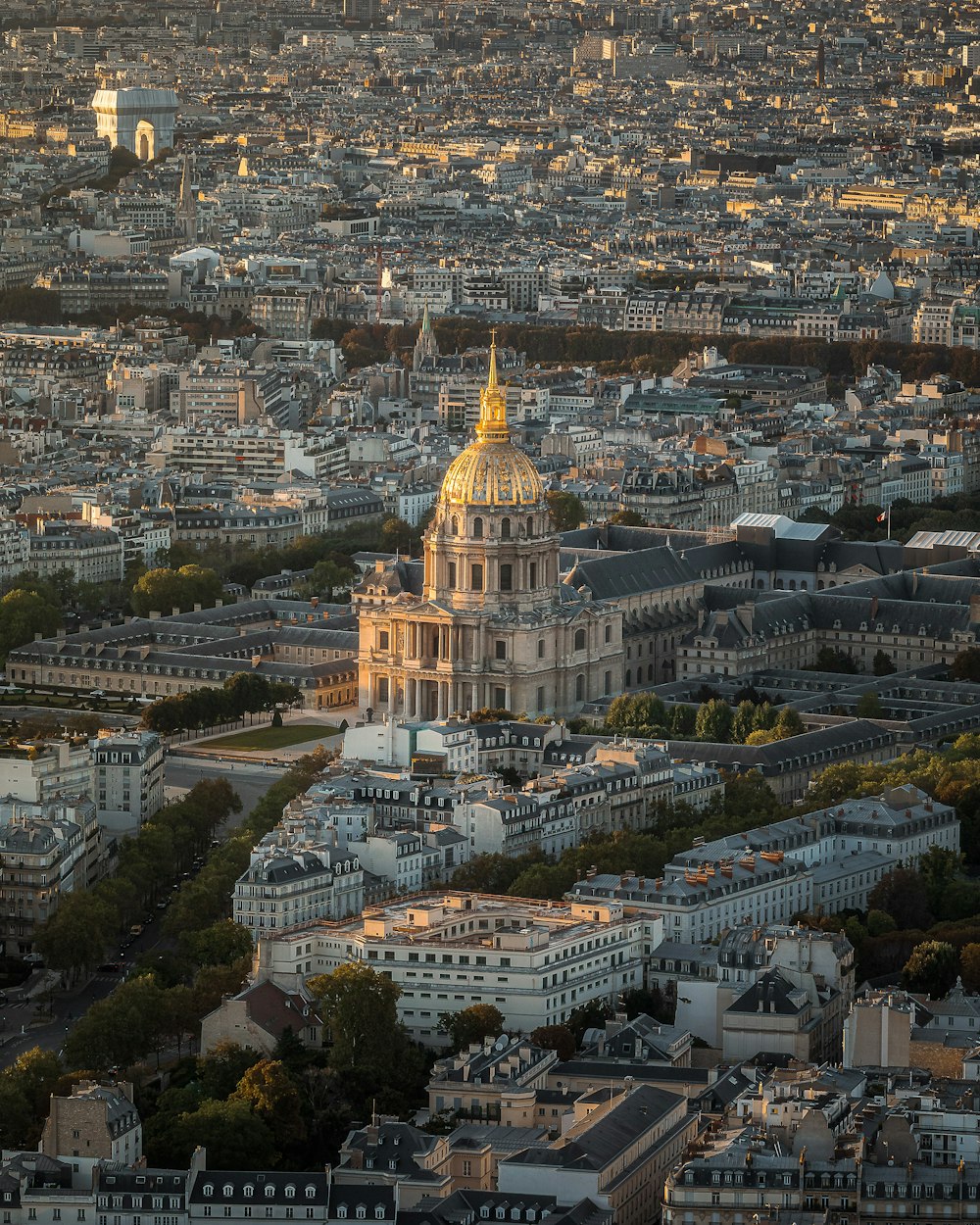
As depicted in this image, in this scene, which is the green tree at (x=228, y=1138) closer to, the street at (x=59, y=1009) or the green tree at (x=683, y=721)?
the street at (x=59, y=1009)

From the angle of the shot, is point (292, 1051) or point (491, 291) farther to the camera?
point (491, 291)

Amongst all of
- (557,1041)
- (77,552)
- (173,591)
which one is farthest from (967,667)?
(557,1041)

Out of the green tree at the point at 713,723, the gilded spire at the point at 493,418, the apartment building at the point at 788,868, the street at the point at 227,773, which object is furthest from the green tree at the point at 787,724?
the gilded spire at the point at 493,418

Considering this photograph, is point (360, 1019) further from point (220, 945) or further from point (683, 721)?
point (683, 721)

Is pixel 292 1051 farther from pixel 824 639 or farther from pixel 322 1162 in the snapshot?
pixel 824 639

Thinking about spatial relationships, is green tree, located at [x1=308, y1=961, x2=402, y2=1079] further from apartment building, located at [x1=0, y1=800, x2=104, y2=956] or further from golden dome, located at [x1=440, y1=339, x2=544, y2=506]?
golden dome, located at [x1=440, y1=339, x2=544, y2=506]

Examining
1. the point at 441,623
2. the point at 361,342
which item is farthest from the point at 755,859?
the point at 361,342
